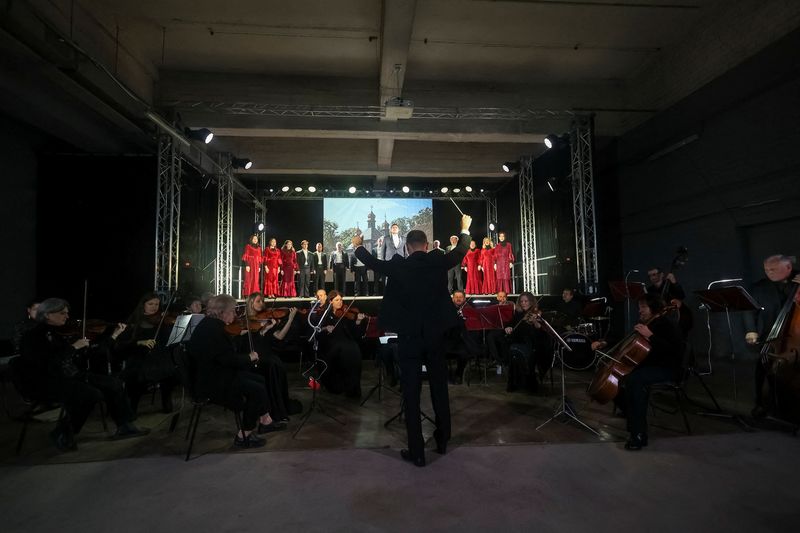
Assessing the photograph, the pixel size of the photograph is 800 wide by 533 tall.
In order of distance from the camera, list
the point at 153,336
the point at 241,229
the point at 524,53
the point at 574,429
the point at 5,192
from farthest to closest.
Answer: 1. the point at 241,229
2. the point at 524,53
3. the point at 5,192
4. the point at 153,336
5. the point at 574,429

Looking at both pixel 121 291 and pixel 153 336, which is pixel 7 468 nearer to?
pixel 153 336

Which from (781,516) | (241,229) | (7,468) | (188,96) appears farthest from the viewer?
(241,229)

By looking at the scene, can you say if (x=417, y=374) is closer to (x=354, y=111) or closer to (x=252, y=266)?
(x=354, y=111)

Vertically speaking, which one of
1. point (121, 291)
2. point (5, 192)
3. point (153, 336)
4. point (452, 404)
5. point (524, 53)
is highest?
point (524, 53)

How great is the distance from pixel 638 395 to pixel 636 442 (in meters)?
0.36

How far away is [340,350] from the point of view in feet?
17.7

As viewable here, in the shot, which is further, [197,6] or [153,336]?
[197,6]

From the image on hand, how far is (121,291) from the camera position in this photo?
28.0 ft

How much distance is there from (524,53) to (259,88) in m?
5.44

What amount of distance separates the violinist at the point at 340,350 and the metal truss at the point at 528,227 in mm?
6895

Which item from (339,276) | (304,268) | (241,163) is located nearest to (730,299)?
(339,276)

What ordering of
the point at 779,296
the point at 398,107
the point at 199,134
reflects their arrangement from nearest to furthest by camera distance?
1. the point at 779,296
2. the point at 398,107
3. the point at 199,134

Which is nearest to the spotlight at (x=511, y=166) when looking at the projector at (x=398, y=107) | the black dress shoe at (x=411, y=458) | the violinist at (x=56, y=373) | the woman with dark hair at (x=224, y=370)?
the projector at (x=398, y=107)

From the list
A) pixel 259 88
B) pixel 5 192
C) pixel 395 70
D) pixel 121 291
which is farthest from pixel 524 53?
pixel 5 192
